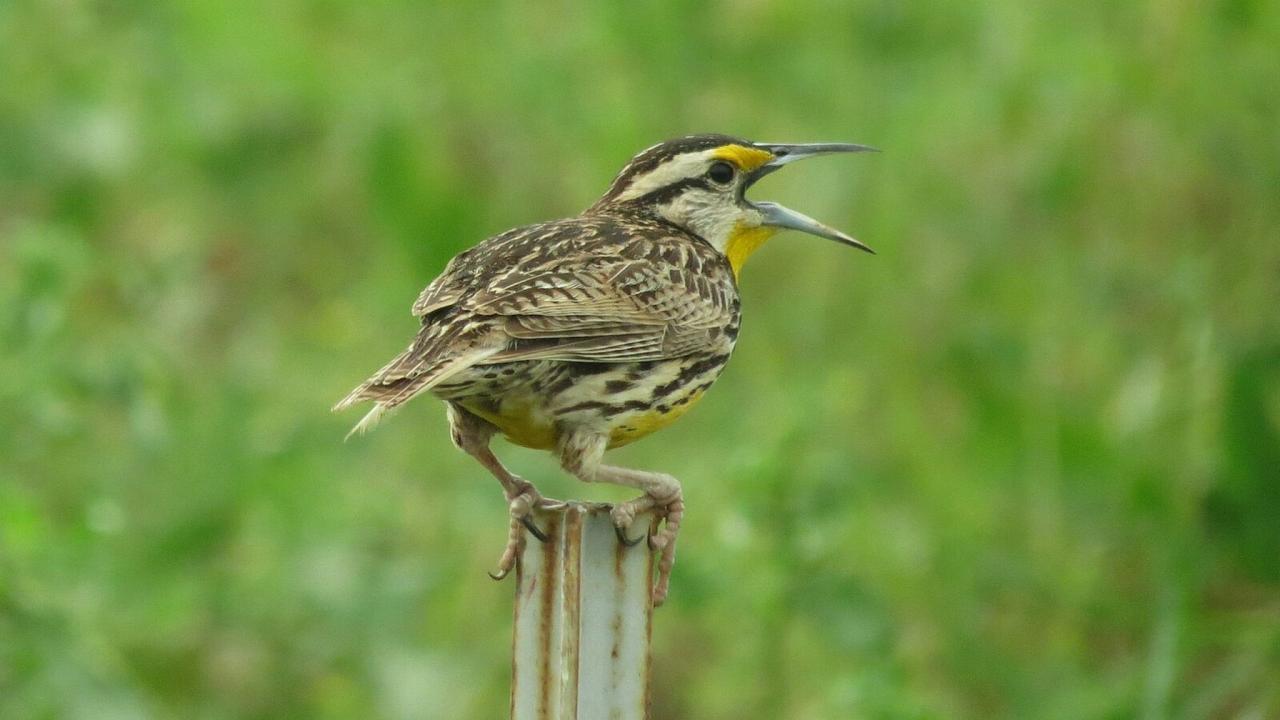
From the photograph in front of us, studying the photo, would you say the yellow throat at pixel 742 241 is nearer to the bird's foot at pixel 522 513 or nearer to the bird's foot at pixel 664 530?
the bird's foot at pixel 664 530

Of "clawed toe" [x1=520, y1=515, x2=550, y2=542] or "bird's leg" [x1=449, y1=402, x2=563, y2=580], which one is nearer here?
"clawed toe" [x1=520, y1=515, x2=550, y2=542]

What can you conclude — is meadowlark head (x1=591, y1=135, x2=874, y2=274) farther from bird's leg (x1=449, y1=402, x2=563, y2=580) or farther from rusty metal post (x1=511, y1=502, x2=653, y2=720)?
rusty metal post (x1=511, y1=502, x2=653, y2=720)

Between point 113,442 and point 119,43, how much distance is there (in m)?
1.98

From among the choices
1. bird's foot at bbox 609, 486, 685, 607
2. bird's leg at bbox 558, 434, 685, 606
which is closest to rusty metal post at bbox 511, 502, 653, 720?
bird's leg at bbox 558, 434, 685, 606

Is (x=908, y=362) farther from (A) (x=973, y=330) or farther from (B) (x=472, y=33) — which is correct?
(B) (x=472, y=33)

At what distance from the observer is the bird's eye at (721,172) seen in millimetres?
4867

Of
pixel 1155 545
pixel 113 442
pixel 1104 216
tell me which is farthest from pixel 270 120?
pixel 1155 545

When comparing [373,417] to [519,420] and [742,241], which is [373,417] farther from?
[742,241]

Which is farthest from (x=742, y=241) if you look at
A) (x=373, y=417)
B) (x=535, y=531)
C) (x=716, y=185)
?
(x=535, y=531)

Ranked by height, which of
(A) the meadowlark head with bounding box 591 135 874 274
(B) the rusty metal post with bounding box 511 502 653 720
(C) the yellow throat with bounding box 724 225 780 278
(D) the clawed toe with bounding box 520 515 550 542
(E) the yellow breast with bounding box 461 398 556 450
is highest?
(A) the meadowlark head with bounding box 591 135 874 274

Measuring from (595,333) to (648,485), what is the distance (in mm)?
404

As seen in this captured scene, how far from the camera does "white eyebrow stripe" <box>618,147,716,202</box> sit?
4867 millimetres

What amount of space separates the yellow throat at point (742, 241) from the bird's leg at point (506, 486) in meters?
0.93

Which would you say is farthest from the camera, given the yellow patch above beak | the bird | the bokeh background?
the bokeh background
